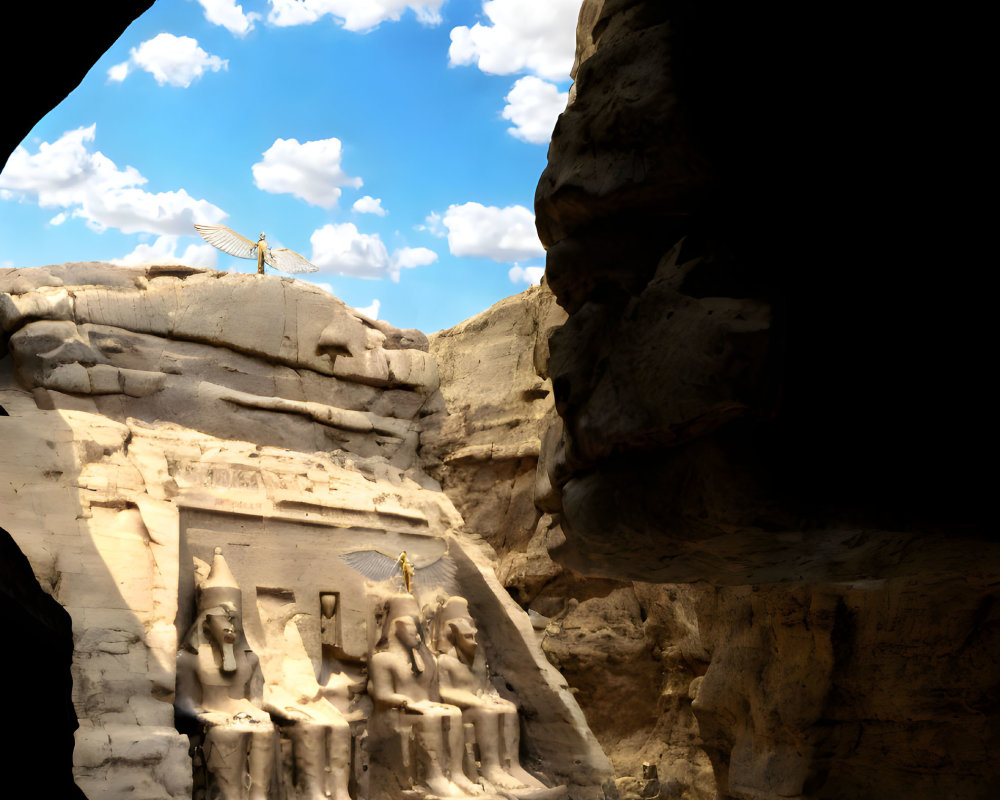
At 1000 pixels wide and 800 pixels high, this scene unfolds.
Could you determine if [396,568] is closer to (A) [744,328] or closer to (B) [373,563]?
(B) [373,563]

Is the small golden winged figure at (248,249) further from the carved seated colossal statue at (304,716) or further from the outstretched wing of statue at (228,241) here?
the carved seated colossal statue at (304,716)

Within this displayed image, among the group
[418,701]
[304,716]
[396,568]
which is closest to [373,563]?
[396,568]

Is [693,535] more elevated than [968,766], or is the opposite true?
[693,535]

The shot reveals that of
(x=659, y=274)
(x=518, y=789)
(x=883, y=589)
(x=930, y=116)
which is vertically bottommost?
(x=518, y=789)

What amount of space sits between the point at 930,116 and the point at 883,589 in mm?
1906

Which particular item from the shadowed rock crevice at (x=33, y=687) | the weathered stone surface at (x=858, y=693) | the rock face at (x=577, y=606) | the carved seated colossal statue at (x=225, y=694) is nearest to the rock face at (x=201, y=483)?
the carved seated colossal statue at (x=225, y=694)

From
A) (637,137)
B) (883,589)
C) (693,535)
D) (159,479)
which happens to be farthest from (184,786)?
(637,137)

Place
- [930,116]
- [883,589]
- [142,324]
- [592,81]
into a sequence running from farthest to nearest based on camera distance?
[142,324], [883,589], [592,81], [930,116]

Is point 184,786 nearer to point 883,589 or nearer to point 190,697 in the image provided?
point 190,697

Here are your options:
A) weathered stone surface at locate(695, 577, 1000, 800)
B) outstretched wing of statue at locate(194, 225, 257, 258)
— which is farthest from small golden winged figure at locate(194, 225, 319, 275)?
weathered stone surface at locate(695, 577, 1000, 800)

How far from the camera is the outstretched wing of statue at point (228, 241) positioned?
1075cm

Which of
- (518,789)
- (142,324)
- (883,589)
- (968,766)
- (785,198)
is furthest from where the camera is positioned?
(142,324)

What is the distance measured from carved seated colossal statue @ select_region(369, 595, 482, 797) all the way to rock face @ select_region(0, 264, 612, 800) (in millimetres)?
348

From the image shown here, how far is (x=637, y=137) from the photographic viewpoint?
7.36 feet
